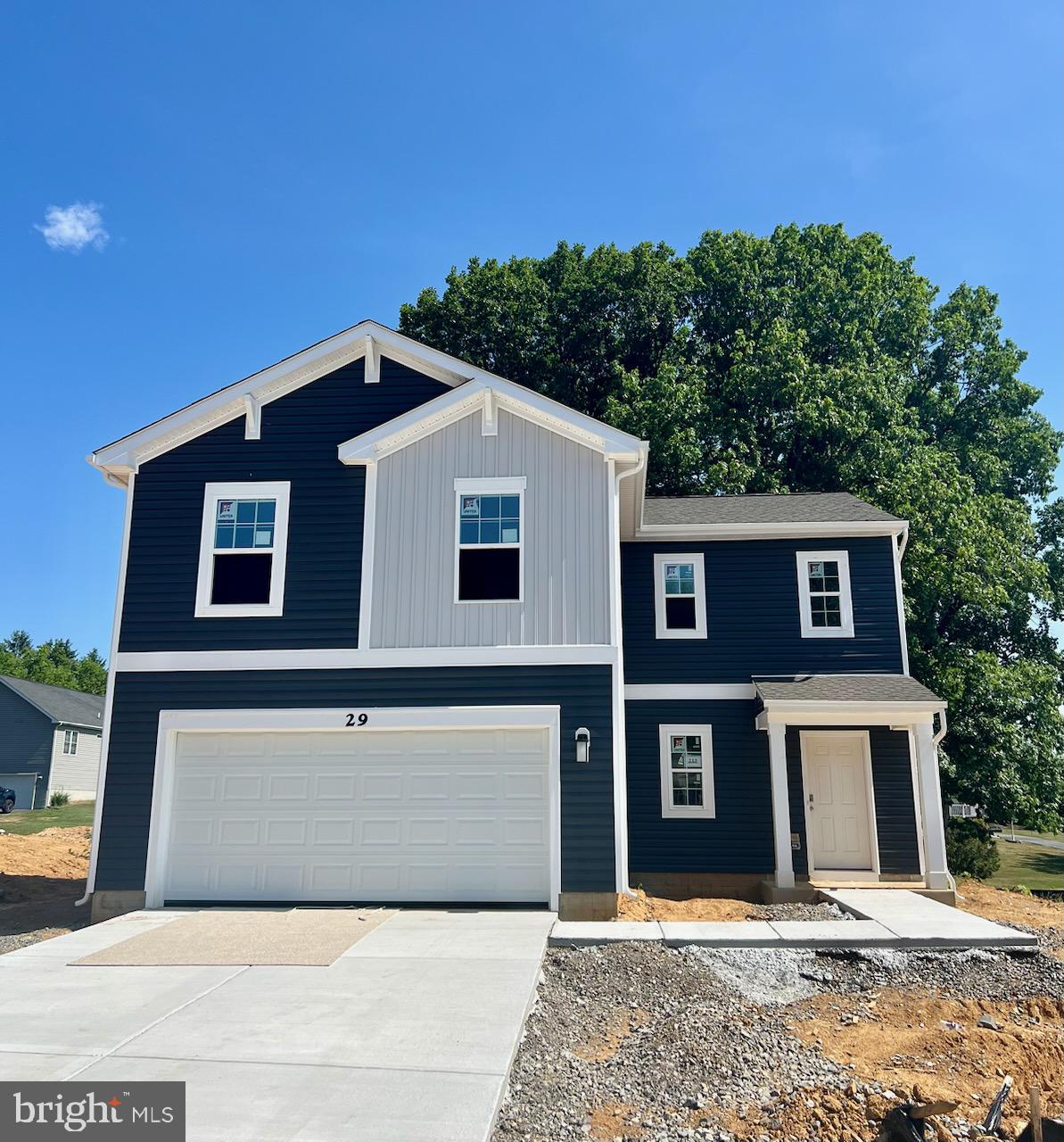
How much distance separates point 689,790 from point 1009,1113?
9.29 meters

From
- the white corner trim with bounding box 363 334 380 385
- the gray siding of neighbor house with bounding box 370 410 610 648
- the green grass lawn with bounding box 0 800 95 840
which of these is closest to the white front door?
the gray siding of neighbor house with bounding box 370 410 610 648

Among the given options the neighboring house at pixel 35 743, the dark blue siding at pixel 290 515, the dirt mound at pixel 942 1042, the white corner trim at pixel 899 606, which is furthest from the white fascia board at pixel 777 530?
the neighboring house at pixel 35 743

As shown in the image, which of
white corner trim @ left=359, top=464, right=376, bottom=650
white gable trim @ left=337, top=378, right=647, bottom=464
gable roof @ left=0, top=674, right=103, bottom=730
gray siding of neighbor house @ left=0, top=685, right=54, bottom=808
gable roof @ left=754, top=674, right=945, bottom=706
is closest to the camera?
white corner trim @ left=359, top=464, right=376, bottom=650

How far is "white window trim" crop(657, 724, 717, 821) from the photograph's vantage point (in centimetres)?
1424

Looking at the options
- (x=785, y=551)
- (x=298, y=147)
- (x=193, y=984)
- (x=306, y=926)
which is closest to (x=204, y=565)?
(x=306, y=926)

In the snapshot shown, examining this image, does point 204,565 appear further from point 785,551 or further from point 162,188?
point 785,551

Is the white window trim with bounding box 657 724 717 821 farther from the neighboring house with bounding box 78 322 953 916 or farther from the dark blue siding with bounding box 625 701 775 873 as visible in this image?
the neighboring house with bounding box 78 322 953 916

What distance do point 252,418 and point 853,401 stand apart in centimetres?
1686

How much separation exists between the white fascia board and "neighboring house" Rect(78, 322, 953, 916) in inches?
89.3

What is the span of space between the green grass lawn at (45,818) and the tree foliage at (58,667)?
21414 mm

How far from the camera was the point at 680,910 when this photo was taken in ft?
37.3

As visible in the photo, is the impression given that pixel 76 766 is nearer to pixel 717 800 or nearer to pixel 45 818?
pixel 45 818

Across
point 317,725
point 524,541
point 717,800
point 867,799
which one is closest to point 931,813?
point 867,799

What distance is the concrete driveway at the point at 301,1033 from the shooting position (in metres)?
4.81
